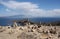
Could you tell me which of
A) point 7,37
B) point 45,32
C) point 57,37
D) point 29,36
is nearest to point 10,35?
point 7,37

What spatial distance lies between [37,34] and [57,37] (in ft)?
4.94

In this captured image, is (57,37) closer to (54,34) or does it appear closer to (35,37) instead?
Result: (54,34)

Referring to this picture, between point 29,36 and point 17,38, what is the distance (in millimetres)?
977

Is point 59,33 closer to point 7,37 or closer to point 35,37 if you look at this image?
point 35,37

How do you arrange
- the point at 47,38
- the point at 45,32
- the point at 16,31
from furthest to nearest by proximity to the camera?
1. the point at 16,31
2. the point at 45,32
3. the point at 47,38

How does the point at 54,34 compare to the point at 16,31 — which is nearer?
the point at 54,34

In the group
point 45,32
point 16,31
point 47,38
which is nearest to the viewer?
point 47,38

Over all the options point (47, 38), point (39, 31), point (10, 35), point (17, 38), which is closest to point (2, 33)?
point (10, 35)

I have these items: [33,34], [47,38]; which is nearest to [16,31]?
[33,34]

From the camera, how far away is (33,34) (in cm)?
1334

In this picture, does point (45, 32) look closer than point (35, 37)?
No

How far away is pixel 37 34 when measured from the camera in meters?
13.4

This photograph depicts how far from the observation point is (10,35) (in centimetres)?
1421

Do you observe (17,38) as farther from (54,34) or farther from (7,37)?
(54,34)
